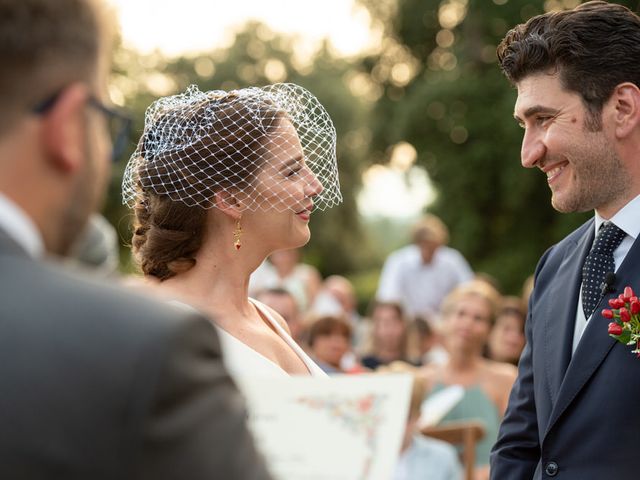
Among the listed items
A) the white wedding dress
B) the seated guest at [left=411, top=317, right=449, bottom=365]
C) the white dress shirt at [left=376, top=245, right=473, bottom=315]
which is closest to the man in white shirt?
the white dress shirt at [left=376, top=245, right=473, bottom=315]

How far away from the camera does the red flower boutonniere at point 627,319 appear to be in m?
3.17

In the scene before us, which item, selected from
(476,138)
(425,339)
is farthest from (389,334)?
(476,138)

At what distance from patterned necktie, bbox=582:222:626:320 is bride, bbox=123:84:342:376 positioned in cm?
106

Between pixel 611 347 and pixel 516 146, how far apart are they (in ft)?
59.0

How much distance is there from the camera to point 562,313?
3.64 metres

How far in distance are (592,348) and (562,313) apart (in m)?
0.26

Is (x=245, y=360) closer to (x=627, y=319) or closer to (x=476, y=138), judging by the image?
(x=627, y=319)

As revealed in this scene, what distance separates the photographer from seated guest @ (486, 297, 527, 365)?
8.67m

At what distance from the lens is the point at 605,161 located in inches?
142

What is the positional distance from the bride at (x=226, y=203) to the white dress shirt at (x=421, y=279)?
842 cm

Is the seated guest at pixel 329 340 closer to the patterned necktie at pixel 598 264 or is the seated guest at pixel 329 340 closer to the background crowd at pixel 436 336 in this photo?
the background crowd at pixel 436 336

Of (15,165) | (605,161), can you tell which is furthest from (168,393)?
(605,161)

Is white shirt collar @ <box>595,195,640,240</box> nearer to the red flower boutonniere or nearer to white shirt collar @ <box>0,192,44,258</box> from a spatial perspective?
the red flower boutonniere

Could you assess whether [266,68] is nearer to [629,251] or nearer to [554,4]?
[554,4]
